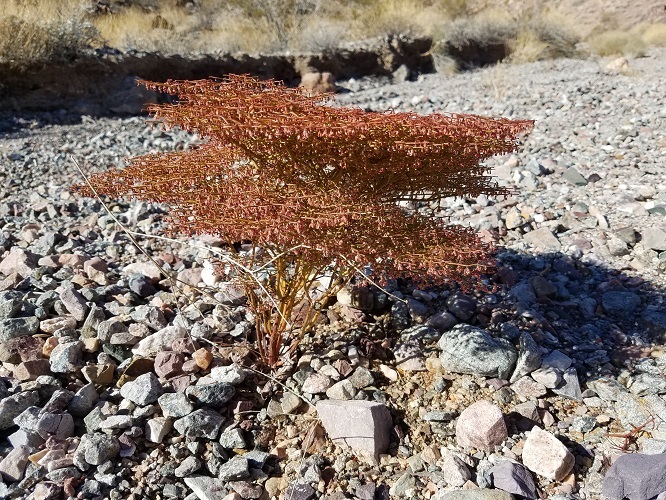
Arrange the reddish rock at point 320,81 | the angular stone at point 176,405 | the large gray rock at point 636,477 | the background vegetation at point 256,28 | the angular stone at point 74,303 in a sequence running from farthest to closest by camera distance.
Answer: the reddish rock at point 320,81 < the background vegetation at point 256,28 < the angular stone at point 74,303 < the angular stone at point 176,405 < the large gray rock at point 636,477

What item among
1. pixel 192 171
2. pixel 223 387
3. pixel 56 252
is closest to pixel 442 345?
pixel 223 387

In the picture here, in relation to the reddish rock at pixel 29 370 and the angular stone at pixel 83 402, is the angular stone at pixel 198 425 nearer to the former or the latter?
the angular stone at pixel 83 402

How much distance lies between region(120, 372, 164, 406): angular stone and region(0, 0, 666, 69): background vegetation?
25.0 ft

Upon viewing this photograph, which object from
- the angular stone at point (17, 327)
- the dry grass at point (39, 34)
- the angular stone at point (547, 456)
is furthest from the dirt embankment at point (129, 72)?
the angular stone at point (547, 456)

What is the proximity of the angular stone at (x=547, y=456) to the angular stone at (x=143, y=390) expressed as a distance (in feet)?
5.34

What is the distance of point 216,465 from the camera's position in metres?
2.29

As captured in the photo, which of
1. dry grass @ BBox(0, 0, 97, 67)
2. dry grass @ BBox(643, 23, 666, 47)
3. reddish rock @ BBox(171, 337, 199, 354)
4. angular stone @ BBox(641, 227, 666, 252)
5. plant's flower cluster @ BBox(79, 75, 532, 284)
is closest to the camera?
plant's flower cluster @ BBox(79, 75, 532, 284)

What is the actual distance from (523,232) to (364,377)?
93.8 inches

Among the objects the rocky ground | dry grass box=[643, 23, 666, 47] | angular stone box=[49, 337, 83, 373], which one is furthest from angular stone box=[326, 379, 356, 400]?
dry grass box=[643, 23, 666, 47]

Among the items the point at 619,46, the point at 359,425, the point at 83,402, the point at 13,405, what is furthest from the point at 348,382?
the point at 619,46

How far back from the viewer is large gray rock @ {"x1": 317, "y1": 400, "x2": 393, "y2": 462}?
2.29 metres

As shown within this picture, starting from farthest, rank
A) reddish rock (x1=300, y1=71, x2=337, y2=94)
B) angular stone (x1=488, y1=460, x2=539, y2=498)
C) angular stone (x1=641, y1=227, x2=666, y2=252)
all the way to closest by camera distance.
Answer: reddish rock (x1=300, y1=71, x2=337, y2=94), angular stone (x1=641, y1=227, x2=666, y2=252), angular stone (x1=488, y1=460, x2=539, y2=498)

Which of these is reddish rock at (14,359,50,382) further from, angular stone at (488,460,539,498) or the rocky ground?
angular stone at (488,460,539,498)

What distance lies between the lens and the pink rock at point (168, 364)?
2628mm
